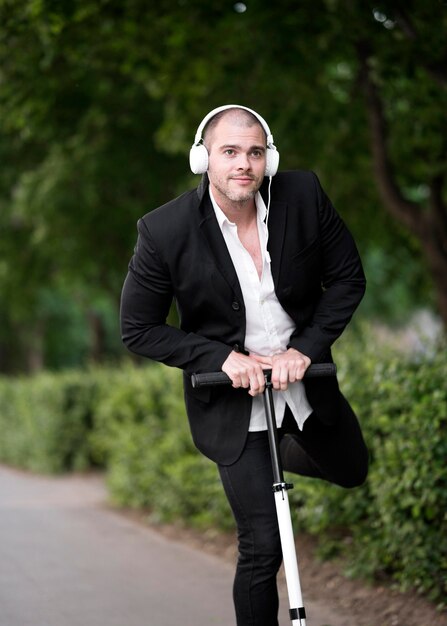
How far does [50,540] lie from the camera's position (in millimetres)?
9383

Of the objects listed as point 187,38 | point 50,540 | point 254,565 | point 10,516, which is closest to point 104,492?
point 10,516

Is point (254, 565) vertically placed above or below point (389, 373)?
below

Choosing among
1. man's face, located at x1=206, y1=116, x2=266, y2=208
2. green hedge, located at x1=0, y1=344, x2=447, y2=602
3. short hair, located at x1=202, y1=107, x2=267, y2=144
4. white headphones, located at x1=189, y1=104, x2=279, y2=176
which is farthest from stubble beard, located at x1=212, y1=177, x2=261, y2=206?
green hedge, located at x1=0, y1=344, x2=447, y2=602

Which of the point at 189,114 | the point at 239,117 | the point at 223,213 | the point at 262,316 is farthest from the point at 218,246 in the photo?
the point at 189,114

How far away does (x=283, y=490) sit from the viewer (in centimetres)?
388

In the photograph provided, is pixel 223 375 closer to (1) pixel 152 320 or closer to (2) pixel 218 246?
(1) pixel 152 320

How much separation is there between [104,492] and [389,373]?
7.83 metres

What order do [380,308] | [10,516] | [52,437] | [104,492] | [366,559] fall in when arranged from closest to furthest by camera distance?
[366,559] < [10,516] < [104,492] < [52,437] < [380,308]

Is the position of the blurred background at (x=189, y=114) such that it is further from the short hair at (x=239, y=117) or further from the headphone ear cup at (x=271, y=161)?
the short hair at (x=239, y=117)

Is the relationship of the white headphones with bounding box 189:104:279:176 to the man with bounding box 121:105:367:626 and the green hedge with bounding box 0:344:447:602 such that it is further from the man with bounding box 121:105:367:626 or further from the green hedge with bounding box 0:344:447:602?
the green hedge with bounding box 0:344:447:602

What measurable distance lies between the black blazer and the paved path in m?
2.04

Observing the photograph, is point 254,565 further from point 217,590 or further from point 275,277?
point 217,590

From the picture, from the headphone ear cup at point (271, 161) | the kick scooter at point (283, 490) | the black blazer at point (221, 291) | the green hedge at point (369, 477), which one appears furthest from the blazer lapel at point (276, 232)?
the green hedge at point (369, 477)

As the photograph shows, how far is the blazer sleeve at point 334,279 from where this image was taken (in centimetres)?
418
